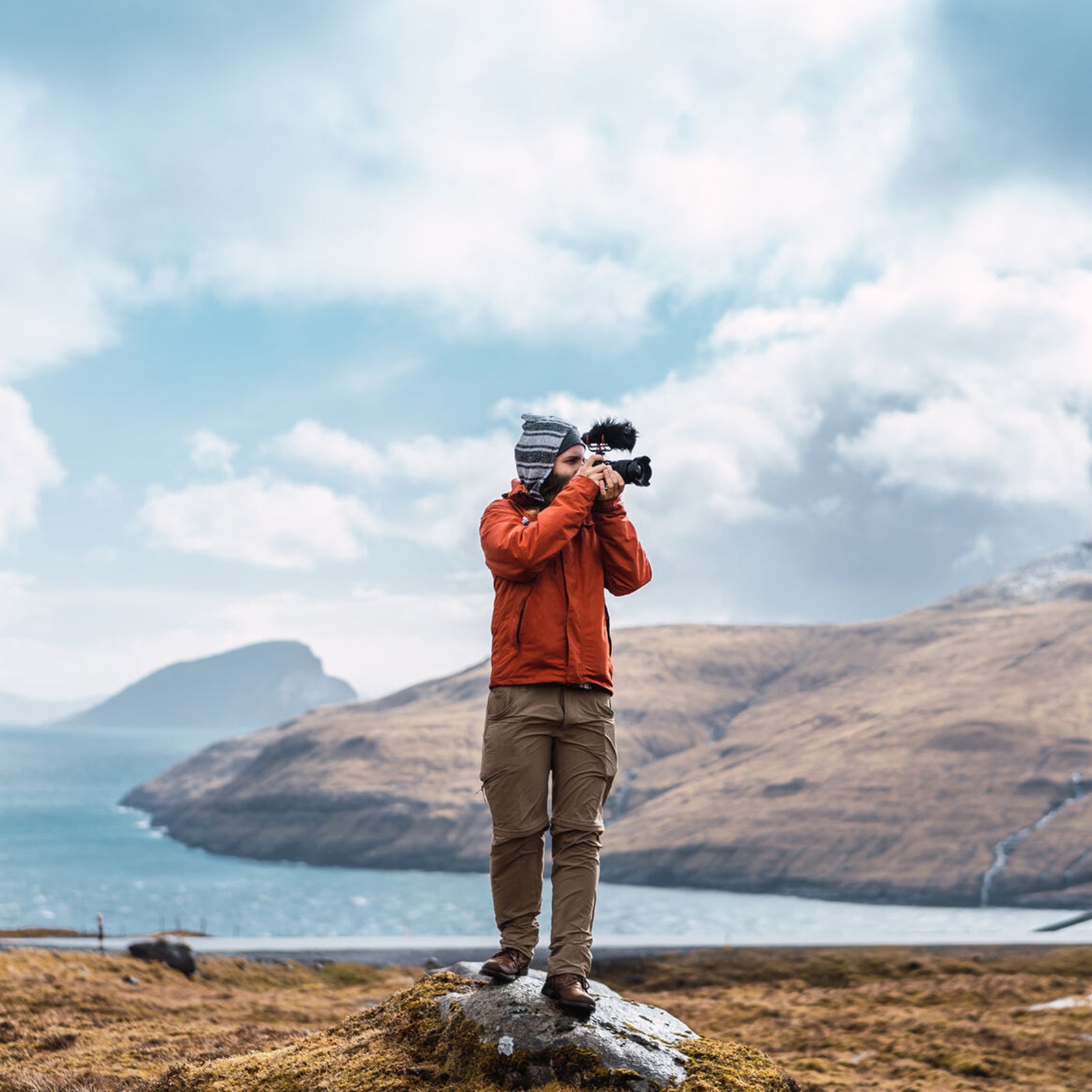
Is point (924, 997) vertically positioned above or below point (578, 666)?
below

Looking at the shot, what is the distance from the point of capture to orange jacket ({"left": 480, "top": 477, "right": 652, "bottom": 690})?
5.25 meters

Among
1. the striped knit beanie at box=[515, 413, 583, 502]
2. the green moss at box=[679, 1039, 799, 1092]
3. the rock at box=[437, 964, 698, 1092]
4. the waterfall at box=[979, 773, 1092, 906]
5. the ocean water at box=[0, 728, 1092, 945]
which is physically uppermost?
the striped knit beanie at box=[515, 413, 583, 502]

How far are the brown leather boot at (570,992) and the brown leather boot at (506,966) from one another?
254mm

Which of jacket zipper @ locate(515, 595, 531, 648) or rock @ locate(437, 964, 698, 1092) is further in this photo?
jacket zipper @ locate(515, 595, 531, 648)

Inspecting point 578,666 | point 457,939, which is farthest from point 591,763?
point 457,939

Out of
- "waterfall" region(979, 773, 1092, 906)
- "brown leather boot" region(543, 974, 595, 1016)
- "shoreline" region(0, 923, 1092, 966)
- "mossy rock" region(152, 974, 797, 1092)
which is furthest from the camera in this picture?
"waterfall" region(979, 773, 1092, 906)

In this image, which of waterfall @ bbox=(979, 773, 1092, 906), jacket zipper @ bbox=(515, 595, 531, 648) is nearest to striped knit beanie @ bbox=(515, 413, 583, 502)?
jacket zipper @ bbox=(515, 595, 531, 648)

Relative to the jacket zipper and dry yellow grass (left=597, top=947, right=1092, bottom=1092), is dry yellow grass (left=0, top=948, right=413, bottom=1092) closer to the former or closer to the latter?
the jacket zipper

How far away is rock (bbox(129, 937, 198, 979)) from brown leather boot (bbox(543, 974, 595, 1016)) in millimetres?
17247

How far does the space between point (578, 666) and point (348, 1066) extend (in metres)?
2.44

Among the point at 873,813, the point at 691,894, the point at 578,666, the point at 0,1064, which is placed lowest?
the point at 691,894

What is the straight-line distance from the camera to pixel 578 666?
5312mm

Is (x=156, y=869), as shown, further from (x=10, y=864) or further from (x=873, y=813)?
(x=873, y=813)

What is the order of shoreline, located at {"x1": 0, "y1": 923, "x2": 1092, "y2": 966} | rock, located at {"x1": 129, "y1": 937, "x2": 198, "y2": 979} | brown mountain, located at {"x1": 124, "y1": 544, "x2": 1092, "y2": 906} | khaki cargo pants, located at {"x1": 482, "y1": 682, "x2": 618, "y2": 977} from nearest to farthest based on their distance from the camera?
khaki cargo pants, located at {"x1": 482, "y1": 682, "x2": 618, "y2": 977} < rock, located at {"x1": 129, "y1": 937, "x2": 198, "y2": 979} < shoreline, located at {"x1": 0, "y1": 923, "x2": 1092, "y2": 966} < brown mountain, located at {"x1": 124, "y1": 544, "x2": 1092, "y2": 906}
